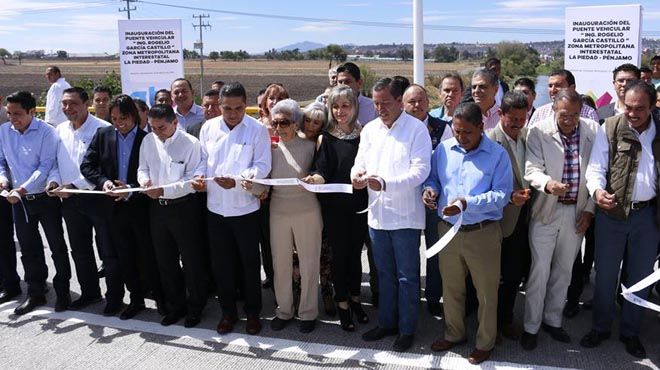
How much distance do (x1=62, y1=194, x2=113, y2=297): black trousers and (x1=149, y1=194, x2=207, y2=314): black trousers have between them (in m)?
0.51

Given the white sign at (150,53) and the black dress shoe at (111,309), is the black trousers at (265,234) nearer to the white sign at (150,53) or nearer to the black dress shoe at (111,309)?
the black dress shoe at (111,309)

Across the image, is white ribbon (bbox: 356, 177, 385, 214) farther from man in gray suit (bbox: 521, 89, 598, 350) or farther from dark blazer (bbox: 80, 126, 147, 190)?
dark blazer (bbox: 80, 126, 147, 190)

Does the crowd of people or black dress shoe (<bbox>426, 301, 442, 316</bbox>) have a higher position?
the crowd of people

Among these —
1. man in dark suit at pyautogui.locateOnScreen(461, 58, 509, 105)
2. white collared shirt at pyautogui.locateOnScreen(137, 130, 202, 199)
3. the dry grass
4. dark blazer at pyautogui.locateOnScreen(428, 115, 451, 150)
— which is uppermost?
the dry grass

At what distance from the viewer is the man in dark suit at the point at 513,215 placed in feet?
13.6

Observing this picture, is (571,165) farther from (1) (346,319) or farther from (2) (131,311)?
(2) (131,311)

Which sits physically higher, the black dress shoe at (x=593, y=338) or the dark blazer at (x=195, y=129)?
the dark blazer at (x=195, y=129)

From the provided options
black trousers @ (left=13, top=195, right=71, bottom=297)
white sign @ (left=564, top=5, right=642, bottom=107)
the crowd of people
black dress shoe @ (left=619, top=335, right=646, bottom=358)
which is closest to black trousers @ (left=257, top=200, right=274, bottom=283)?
the crowd of people

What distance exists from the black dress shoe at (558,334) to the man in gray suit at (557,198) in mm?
209

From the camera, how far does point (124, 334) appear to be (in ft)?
15.6

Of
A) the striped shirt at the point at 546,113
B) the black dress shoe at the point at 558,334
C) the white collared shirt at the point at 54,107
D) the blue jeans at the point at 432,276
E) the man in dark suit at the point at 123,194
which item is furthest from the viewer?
the white collared shirt at the point at 54,107

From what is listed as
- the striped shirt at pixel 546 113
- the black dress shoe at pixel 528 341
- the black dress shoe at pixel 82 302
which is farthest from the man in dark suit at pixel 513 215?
the black dress shoe at pixel 82 302

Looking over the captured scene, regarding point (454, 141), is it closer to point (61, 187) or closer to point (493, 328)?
point (493, 328)

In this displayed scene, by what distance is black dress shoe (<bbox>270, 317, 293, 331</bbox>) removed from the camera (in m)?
4.78
